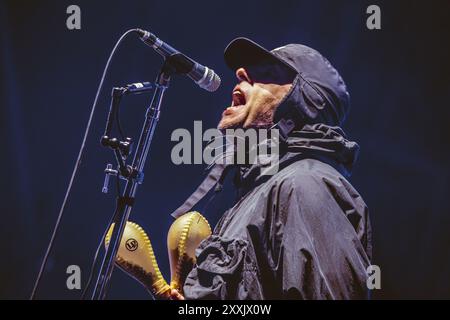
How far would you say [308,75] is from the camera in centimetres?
233

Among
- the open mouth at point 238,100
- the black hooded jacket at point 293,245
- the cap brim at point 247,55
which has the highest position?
the cap brim at point 247,55

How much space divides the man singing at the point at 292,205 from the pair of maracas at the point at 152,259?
0.09 m

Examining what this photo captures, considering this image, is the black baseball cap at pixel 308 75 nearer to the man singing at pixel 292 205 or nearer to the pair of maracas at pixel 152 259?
the man singing at pixel 292 205

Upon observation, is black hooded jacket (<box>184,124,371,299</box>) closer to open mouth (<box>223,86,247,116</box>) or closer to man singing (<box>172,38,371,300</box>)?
man singing (<box>172,38,371,300</box>)

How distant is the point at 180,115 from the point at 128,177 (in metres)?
1.61

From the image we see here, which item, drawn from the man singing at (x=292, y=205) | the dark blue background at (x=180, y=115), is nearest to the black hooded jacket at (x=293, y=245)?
the man singing at (x=292, y=205)

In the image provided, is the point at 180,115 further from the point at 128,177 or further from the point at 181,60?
the point at 128,177

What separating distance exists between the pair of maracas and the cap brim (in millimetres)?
811

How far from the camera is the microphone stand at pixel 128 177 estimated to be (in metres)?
1.80

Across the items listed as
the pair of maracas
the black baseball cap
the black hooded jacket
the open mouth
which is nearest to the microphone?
the open mouth

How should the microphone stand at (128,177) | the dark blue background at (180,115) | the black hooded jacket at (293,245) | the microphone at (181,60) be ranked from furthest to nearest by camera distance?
1. the dark blue background at (180,115)
2. the microphone at (181,60)
3. the microphone stand at (128,177)
4. the black hooded jacket at (293,245)

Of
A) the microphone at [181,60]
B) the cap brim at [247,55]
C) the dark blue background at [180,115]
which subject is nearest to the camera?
the microphone at [181,60]
